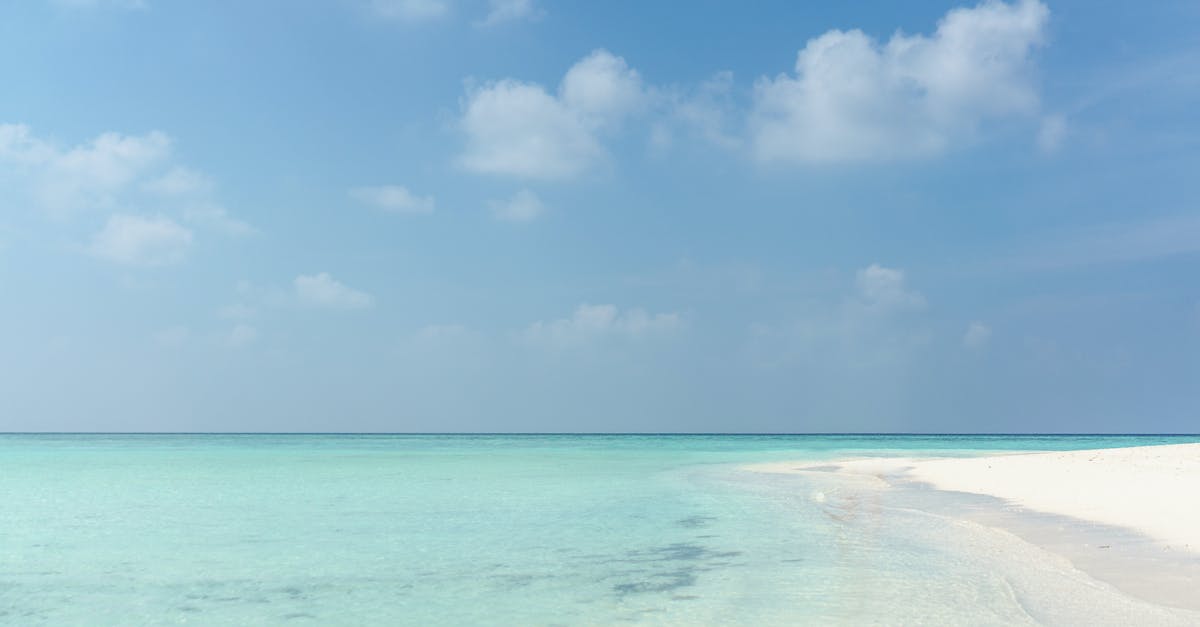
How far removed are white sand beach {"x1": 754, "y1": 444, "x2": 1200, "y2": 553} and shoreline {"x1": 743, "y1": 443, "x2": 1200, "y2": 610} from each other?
0.07 ft

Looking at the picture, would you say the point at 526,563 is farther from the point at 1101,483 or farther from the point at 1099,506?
the point at 1101,483

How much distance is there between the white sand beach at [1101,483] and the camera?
1372cm

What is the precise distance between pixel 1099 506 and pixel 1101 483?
416 cm

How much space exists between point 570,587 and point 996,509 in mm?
10960

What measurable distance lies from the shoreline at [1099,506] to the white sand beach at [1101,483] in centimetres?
2

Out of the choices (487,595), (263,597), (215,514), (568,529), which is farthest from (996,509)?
(215,514)

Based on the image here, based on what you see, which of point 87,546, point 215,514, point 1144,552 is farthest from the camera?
point 215,514

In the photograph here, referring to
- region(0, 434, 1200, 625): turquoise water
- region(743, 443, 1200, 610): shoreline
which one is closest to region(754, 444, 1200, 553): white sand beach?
region(743, 443, 1200, 610): shoreline

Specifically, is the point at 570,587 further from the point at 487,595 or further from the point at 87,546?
the point at 87,546

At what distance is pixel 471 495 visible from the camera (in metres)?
23.0

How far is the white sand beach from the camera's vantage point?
13719mm

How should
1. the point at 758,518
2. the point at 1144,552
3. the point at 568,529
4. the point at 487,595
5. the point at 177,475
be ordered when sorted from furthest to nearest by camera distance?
the point at 177,475 < the point at 758,518 < the point at 568,529 < the point at 1144,552 < the point at 487,595

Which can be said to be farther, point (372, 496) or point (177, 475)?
point (177, 475)

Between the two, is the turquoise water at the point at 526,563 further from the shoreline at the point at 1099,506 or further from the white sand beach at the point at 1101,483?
the white sand beach at the point at 1101,483
